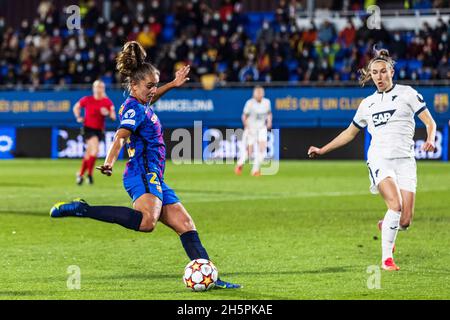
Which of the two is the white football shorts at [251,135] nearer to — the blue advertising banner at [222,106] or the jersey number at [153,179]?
the blue advertising banner at [222,106]

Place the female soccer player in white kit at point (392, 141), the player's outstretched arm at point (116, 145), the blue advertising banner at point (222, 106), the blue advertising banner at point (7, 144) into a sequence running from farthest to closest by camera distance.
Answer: the blue advertising banner at point (7, 144), the blue advertising banner at point (222, 106), the female soccer player in white kit at point (392, 141), the player's outstretched arm at point (116, 145)

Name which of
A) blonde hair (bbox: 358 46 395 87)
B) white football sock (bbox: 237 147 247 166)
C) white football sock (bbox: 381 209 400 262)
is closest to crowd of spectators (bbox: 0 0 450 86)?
white football sock (bbox: 237 147 247 166)

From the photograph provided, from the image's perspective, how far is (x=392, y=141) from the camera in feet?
32.4

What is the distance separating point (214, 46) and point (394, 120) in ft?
79.4

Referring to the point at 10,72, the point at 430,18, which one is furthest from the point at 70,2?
the point at 430,18

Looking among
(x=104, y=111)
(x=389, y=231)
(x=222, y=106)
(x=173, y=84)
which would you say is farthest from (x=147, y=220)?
(x=222, y=106)

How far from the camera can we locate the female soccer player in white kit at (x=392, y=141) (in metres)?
9.77

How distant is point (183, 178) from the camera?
936 inches

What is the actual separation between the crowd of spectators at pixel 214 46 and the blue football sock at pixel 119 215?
2163cm

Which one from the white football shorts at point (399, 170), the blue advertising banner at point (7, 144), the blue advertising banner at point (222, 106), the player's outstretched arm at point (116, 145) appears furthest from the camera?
the blue advertising banner at point (7, 144)

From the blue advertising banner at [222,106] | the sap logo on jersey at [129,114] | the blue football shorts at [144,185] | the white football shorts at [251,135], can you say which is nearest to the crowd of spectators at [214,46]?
the blue advertising banner at [222,106]

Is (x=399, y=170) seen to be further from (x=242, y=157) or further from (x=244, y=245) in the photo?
(x=242, y=157)

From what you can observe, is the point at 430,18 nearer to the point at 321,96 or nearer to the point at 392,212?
the point at 321,96

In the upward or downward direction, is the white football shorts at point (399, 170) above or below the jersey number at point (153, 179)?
above
